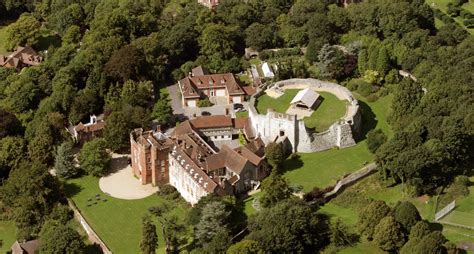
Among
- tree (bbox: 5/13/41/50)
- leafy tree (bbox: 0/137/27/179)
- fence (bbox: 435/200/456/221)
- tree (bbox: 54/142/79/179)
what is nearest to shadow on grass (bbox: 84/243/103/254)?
tree (bbox: 54/142/79/179)

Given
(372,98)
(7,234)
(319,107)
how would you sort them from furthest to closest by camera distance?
(372,98)
(319,107)
(7,234)

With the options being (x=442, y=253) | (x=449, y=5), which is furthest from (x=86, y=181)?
(x=449, y=5)

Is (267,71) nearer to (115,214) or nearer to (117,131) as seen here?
(117,131)

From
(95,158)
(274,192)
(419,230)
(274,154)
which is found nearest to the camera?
(419,230)

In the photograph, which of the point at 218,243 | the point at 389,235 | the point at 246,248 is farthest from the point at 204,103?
the point at 389,235

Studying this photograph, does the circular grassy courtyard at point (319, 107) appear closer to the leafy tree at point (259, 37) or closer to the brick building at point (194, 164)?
the brick building at point (194, 164)

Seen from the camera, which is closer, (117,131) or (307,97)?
(117,131)

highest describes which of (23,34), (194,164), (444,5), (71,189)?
(444,5)
